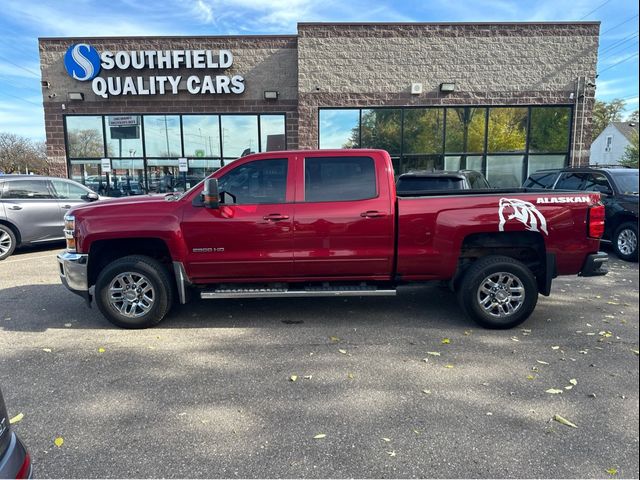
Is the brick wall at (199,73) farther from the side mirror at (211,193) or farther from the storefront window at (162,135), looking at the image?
the side mirror at (211,193)

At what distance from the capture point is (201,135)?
605 inches

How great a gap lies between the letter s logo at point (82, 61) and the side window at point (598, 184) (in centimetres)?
1513

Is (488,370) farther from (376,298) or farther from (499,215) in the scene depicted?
(376,298)

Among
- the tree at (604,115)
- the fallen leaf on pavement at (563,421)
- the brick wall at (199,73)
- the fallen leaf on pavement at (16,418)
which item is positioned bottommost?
the fallen leaf on pavement at (16,418)

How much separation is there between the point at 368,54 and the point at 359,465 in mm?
14314

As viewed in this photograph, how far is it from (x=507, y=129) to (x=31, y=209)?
14.5 m

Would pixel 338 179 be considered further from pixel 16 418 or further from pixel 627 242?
pixel 627 242

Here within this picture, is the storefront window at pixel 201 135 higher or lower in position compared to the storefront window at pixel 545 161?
higher

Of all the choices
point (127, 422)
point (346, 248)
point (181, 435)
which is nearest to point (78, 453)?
point (127, 422)

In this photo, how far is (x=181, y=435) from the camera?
2.91 meters

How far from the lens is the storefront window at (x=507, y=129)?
15148mm

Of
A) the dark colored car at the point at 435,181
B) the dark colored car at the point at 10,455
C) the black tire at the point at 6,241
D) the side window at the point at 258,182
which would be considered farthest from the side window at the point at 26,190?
the dark colored car at the point at 10,455

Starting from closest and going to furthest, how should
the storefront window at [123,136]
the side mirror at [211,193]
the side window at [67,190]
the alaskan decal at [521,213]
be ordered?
1. the side mirror at [211,193]
2. the alaskan decal at [521,213]
3. the side window at [67,190]
4. the storefront window at [123,136]

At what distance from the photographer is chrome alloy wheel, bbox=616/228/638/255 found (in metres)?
8.58
